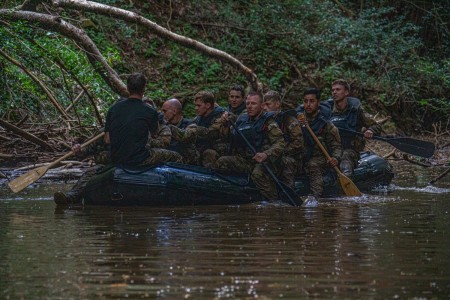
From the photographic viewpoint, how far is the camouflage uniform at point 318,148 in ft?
41.8

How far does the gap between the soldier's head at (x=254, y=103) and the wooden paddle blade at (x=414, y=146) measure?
102 inches

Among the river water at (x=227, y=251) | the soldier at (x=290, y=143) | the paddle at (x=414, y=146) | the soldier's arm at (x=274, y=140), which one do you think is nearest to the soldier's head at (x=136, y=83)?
the river water at (x=227, y=251)

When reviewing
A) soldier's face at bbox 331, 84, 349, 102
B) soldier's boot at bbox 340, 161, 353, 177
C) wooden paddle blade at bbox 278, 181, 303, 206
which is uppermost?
soldier's face at bbox 331, 84, 349, 102

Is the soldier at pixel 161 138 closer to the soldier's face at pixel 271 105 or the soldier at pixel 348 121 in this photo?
the soldier's face at pixel 271 105

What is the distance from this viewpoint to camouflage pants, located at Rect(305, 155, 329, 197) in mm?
12688

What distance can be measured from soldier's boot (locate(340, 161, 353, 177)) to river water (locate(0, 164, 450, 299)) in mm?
1786

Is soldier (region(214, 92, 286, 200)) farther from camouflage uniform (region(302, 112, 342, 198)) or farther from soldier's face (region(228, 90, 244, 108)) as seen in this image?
soldier's face (region(228, 90, 244, 108))

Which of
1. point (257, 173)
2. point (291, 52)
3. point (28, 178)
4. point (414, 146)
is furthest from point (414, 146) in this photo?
point (291, 52)

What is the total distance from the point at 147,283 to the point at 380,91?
1854 centimetres

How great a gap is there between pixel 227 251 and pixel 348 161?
6460 mm

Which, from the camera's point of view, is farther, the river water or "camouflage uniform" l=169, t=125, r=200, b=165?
A: "camouflage uniform" l=169, t=125, r=200, b=165

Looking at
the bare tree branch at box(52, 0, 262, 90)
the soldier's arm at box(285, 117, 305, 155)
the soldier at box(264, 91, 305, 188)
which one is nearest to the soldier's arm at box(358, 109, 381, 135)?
the soldier at box(264, 91, 305, 188)

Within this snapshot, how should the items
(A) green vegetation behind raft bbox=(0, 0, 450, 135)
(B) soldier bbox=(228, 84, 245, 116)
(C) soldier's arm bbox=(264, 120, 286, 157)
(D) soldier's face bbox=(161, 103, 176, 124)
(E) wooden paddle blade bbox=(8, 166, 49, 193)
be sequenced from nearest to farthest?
1. (E) wooden paddle blade bbox=(8, 166, 49, 193)
2. (C) soldier's arm bbox=(264, 120, 286, 157)
3. (D) soldier's face bbox=(161, 103, 176, 124)
4. (B) soldier bbox=(228, 84, 245, 116)
5. (A) green vegetation behind raft bbox=(0, 0, 450, 135)

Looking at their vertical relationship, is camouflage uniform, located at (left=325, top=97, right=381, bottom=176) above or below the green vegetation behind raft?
below
